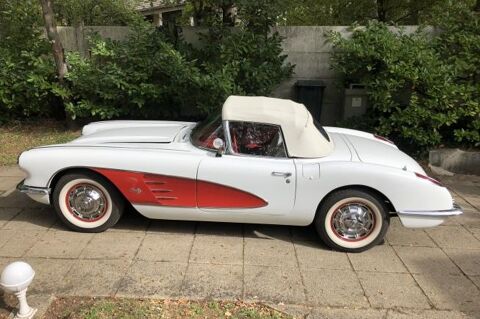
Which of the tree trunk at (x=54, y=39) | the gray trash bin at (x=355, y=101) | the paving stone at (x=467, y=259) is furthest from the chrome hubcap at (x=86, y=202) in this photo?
the gray trash bin at (x=355, y=101)

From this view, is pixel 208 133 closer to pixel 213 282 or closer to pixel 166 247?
pixel 166 247

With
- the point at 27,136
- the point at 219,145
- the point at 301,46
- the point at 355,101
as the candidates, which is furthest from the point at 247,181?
the point at 27,136

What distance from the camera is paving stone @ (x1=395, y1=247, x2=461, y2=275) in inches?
154

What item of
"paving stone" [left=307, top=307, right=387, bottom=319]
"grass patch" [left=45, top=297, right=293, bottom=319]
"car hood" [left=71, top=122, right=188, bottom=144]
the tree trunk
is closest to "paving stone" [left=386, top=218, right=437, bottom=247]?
"paving stone" [left=307, top=307, right=387, bottom=319]

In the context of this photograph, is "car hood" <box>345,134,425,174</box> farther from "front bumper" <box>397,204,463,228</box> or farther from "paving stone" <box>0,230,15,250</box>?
"paving stone" <box>0,230,15,250</box>

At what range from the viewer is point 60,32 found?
26.3 feet

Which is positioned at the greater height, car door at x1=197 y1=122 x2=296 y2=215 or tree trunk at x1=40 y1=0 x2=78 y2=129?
tree trunk at x1=40 y1=0 x2=78 y2=129

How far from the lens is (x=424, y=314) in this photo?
10.7 feet

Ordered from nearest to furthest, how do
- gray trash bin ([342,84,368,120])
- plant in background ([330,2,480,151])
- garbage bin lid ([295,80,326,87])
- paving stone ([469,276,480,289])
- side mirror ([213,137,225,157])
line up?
paving stone ([469,276,480,289])
side mirror ([213,137,225,157])
plant in background ([330,2,480,151])
gray trash bin ([342,84,368,120])
garbage bin lid ([295,80,326,87])

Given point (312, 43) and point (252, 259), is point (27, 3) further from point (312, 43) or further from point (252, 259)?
point (252, 259)

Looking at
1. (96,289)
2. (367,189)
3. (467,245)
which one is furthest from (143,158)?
(467,245)

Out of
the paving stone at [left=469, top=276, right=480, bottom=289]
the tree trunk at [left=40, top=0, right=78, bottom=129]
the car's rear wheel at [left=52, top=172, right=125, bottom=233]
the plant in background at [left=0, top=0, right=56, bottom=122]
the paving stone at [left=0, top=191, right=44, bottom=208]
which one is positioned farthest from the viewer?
the plant in background at [left=0, top=0, right=56, bottom=122]

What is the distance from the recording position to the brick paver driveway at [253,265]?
3375 millimetres

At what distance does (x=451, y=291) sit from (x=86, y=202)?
3.22m
